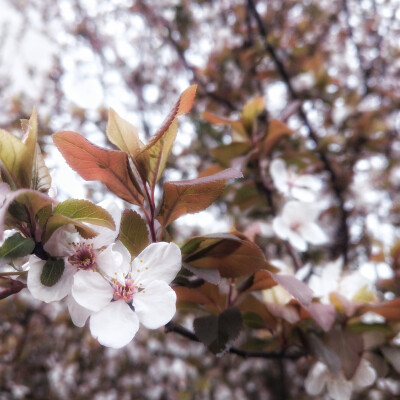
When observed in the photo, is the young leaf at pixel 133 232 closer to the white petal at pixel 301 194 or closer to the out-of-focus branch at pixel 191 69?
the white petal at pixel 301 194

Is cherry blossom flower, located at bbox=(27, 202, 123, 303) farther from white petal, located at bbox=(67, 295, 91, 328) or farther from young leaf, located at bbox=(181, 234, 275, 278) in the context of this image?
young leaf, located at bbox=(181, 234, 275, 278)

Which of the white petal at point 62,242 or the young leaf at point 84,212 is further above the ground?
the young leaf at point 84,212

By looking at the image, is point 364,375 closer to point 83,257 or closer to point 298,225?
point 298,225

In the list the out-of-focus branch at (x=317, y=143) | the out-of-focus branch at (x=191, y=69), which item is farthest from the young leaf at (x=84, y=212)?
the out-of-focus branch at (x=191, y=69)

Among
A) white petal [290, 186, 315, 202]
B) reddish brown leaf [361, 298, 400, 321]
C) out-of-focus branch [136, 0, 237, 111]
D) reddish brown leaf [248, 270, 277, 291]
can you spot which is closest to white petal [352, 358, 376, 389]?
reddish brown leaf [361, 298, 400, 321]

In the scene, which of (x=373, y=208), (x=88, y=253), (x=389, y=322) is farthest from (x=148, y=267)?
(x=373, y=208)

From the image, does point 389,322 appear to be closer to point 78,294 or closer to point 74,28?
point 78,294

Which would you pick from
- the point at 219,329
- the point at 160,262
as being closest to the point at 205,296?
the point at 219,329
